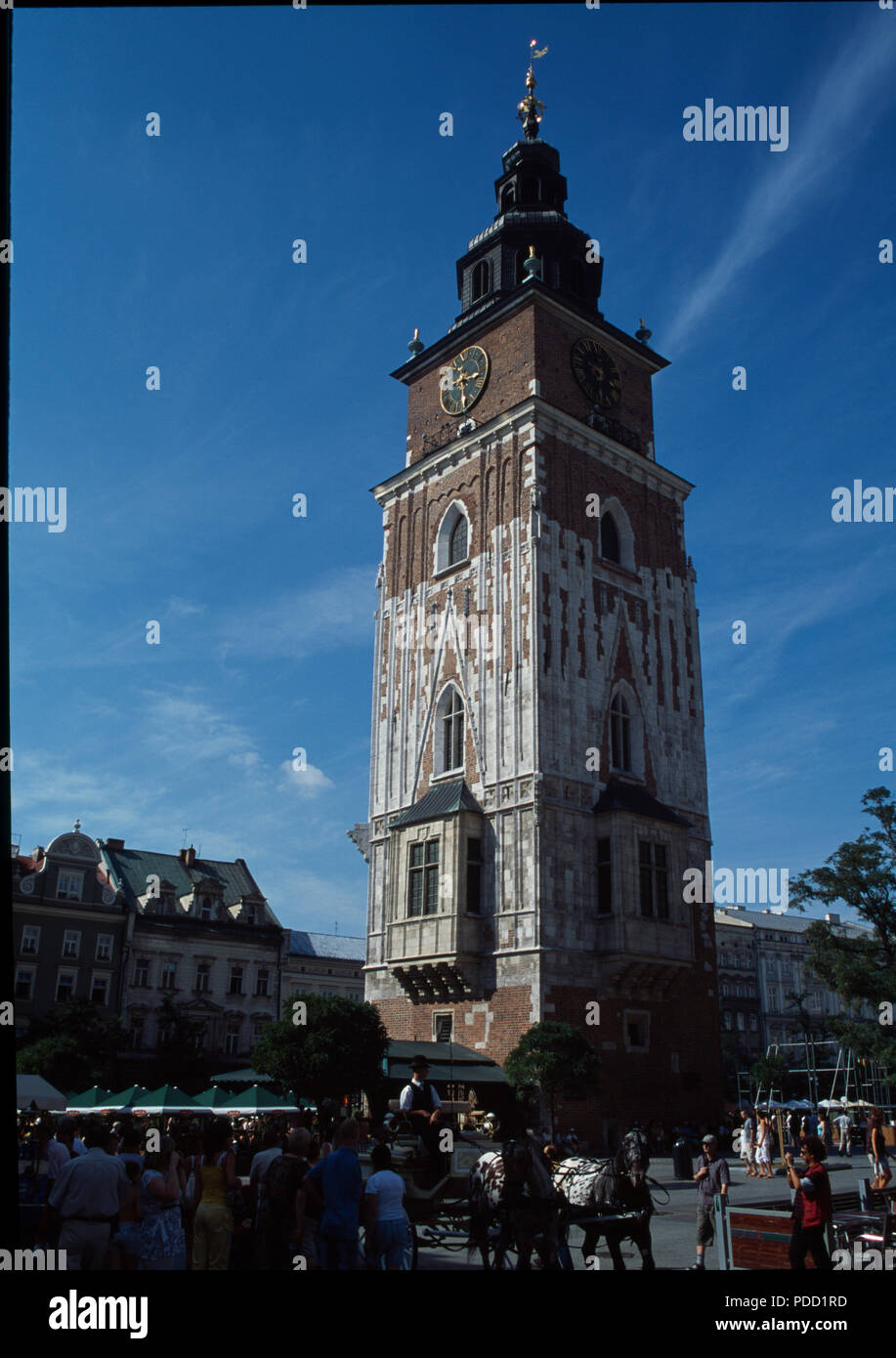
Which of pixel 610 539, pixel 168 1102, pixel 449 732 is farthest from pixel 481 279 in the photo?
pixel 168 1102

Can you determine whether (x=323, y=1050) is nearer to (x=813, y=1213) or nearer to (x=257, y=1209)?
(x=257, y=1209)

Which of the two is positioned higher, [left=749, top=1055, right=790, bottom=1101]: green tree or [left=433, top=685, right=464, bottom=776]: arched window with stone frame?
[left=433, top=685, right=464, bottom=776]: arched window with stone frame

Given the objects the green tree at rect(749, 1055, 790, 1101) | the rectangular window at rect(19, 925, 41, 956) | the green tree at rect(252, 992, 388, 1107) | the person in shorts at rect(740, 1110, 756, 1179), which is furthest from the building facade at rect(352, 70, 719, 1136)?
the rectangular window at rect(19, 925, 41, 956)

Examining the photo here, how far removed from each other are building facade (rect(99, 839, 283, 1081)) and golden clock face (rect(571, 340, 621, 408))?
38037 millimetres

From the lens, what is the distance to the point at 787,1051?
8306cm

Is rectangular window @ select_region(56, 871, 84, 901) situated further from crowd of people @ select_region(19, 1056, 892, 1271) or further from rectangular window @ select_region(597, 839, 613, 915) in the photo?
crowd of people @ select_region(19, 1056, 892, 1271)

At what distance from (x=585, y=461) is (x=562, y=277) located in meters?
8.83

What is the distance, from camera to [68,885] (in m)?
58.9

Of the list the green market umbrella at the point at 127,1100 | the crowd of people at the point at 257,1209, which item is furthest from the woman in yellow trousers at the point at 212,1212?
the green market umbrella at the point at 127,1100

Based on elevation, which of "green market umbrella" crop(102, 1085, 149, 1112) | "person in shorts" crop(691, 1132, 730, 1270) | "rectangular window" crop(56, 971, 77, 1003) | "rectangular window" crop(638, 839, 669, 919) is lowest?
"green market umbrella" crop(102, 1085, 149, 1112)

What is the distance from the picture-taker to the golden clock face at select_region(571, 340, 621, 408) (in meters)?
41.9

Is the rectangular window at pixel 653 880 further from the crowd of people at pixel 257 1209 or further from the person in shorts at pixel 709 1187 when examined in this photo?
the crowd of people at pixel 257 1209

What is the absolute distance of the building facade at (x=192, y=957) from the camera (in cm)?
5853
